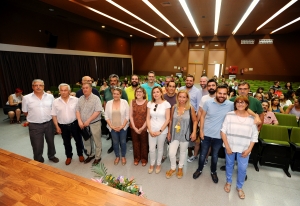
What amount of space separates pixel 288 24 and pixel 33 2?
13.7 m

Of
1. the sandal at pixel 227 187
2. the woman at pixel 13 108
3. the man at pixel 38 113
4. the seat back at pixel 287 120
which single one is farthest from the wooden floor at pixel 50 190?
the woman at pixel 13 108

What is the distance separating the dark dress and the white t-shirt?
19cm

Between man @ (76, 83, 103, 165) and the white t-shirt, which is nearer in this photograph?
the white t-shirt

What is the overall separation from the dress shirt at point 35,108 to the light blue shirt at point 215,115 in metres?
2.87

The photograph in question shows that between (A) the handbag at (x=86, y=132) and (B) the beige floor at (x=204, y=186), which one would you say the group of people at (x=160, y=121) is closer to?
(A) the handbag at (x=86, y=132)

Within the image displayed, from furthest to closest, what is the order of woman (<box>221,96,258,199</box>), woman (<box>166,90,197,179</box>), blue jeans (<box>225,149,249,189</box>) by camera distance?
woman (<box>166,90,197,179</box>)
blue jeans (<box>225,149,249,189</box>)
woman (<box>221,96,258,199</box>)

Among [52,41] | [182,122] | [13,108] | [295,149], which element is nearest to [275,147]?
[295,149]

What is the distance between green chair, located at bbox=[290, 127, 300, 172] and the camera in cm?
283

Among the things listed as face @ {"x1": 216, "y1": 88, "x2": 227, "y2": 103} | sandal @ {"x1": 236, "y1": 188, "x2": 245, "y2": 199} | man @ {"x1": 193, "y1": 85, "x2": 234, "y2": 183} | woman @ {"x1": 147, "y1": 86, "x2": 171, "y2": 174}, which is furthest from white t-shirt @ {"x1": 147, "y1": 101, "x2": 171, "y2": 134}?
sandal @ {"x1": 236, "y1": 188, "x2": 245, "y2": 199}

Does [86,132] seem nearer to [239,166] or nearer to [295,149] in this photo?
[239,166]

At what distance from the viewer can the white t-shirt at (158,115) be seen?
267 centimetres

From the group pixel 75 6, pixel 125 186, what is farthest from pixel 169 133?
pixel 75 6

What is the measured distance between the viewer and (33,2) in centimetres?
670

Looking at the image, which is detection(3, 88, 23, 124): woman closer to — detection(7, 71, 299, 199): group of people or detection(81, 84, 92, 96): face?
detection(7, 71, 299, 199): group of people
